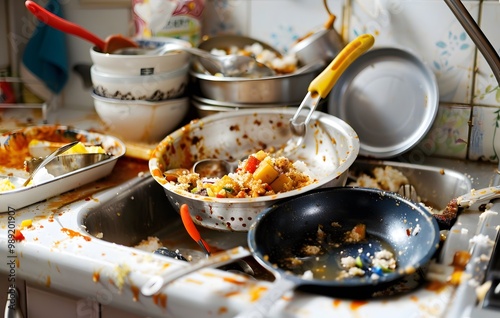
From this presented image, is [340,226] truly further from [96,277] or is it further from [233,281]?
[96,277]

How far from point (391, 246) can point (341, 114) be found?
0.43 metres

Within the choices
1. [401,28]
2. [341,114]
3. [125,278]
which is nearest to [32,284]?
[125,278]

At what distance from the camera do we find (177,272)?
697mm

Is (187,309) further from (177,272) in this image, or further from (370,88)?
(370,88)

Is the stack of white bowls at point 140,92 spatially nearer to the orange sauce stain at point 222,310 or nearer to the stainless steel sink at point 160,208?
the stainless steel sink at point 160,208

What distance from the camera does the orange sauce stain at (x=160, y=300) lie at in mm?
738

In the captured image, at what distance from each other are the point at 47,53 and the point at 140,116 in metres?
0.44

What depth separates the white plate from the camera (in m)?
0.96

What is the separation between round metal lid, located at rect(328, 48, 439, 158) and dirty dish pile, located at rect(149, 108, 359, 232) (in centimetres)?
12

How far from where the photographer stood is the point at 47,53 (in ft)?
4.96

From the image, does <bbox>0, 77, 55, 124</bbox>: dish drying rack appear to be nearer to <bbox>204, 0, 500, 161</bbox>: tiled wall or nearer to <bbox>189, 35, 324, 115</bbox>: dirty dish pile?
<bbox>189, 35, 324, 115</bbox>: dirty dish pile

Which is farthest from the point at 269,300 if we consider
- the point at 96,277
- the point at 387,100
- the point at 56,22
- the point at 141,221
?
the point at 56,22

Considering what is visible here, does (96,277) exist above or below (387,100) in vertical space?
below

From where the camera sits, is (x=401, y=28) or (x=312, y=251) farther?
(x=401, y=28)
